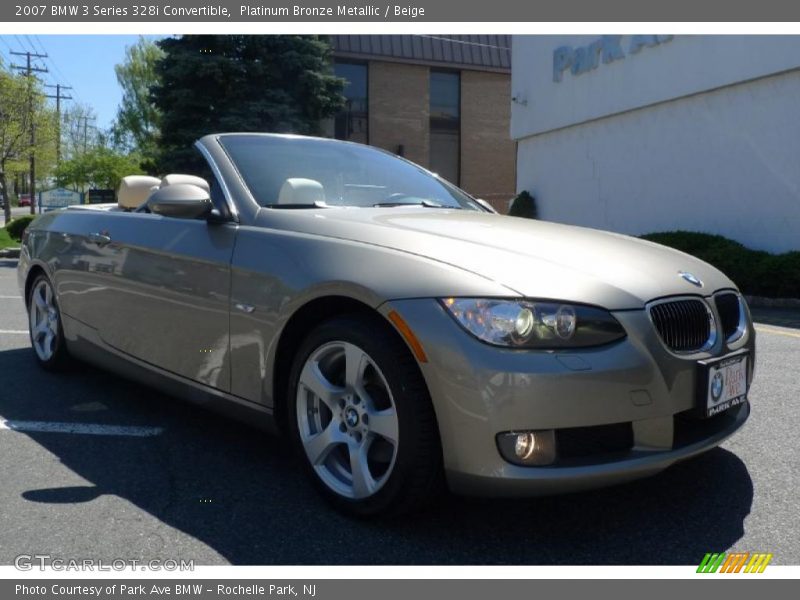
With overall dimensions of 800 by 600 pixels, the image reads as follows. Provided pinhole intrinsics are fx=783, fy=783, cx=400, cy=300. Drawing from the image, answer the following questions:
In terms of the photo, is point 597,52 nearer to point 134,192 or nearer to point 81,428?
point 134,192

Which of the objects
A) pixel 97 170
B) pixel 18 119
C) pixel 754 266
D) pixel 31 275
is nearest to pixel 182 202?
pixel 31 275

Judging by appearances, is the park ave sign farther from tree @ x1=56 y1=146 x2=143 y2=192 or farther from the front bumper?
tree @ x1=56 y1=146 x2=143 y2=192

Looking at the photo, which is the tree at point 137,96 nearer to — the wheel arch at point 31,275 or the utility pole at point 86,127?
the utility pole at point 86,127

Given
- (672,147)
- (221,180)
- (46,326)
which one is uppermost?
(672,147)

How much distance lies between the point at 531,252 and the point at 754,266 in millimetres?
9090

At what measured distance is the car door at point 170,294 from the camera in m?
3.36

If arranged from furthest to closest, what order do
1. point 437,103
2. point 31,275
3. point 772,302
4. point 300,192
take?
point 437,103
point 772,302
point 31,275
point 300,192

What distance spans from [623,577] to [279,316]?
153 cm

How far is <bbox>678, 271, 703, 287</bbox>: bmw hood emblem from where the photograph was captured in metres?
2.96

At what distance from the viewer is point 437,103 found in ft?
94.8

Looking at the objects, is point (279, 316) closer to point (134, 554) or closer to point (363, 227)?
point (363, 227)

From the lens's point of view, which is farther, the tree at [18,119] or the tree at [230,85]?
the tree at [18,119]

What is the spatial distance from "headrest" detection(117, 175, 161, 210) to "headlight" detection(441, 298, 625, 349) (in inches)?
124

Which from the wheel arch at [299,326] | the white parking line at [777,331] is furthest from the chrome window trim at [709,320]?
the white parking line at [777,331]
